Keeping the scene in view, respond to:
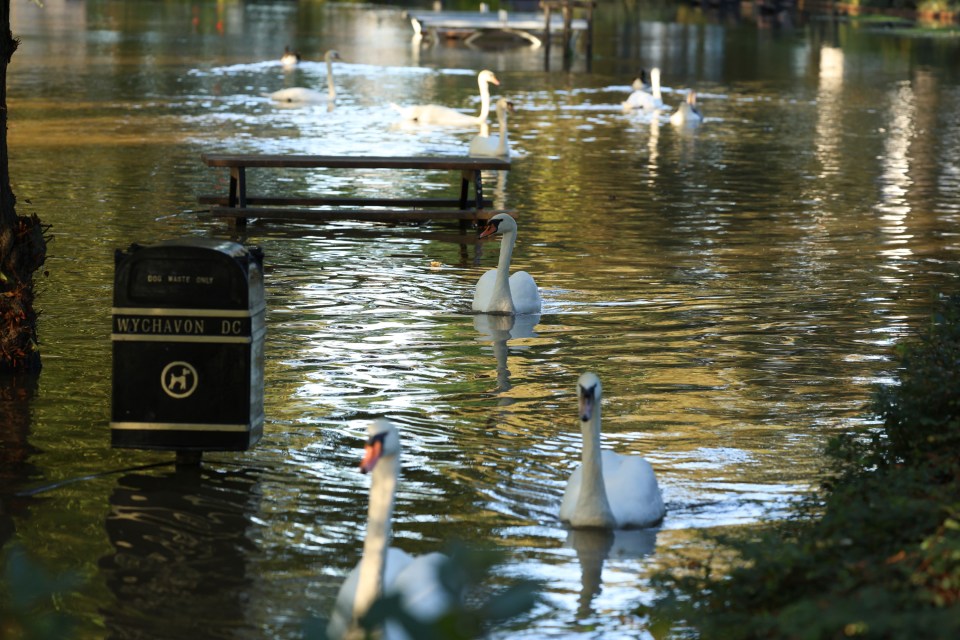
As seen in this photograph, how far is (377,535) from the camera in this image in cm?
536

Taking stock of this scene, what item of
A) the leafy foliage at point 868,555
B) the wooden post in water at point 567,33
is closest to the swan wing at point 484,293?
the leafy foliage at point 868,555

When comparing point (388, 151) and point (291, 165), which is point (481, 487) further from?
point (388, 151)

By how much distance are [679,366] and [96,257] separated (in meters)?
6.66

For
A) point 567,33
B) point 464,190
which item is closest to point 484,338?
point 464,190

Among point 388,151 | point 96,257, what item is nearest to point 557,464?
point 96,257

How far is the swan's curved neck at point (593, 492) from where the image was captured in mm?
7289

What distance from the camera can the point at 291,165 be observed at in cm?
1778

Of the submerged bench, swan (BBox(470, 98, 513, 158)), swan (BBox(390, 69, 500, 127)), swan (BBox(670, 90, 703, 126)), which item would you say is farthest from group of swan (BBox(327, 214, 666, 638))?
swan (BBox(670, 90, 703, 126))

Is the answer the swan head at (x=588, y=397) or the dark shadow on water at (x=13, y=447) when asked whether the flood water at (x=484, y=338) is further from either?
the swan head at (x=588, y=397)

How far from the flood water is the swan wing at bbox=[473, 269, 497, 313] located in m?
0.17

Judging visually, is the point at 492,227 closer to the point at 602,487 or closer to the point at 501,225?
the point at 501,225

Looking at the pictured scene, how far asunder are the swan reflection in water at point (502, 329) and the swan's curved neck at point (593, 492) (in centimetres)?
356

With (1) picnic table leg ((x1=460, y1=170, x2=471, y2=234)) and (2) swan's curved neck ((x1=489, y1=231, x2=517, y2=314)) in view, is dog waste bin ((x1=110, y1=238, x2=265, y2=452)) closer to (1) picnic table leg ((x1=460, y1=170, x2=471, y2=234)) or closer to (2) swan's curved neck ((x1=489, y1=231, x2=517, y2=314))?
(2) swan's curved neck ((x1=489, y1=231, x2=517, y2=314))

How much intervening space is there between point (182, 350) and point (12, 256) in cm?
247
